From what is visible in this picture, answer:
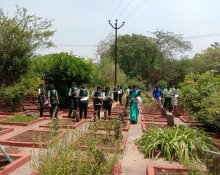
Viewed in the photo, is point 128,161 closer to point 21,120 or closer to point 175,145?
point 175,145

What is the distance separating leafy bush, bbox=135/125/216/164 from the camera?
9.19m

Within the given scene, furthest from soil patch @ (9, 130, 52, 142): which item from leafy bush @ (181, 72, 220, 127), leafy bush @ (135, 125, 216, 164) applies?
leafy bush @ (181, 72, 220, 127)

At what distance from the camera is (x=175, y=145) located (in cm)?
942

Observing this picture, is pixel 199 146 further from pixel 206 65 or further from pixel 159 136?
pixel 206 65

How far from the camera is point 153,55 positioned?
53.7 m

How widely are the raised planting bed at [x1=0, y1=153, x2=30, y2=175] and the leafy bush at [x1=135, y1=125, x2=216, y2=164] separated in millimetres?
3189

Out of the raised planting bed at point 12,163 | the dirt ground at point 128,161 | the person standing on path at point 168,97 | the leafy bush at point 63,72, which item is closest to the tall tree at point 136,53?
the leafy bush at point 63,72

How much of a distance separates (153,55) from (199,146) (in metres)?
44.9

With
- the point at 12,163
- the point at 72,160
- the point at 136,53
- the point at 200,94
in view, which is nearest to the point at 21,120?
the point at 12,163

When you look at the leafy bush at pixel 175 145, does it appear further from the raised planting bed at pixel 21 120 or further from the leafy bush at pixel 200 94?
the raised planting bed at pixel 21 120

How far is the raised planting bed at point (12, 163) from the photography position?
297 inches

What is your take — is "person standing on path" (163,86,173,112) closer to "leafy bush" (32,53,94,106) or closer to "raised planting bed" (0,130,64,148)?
"leafy bush" (32,53,94,106)

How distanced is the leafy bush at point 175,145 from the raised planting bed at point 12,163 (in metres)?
3.19

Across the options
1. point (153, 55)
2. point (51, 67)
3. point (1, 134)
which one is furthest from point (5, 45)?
point (153, 55)
